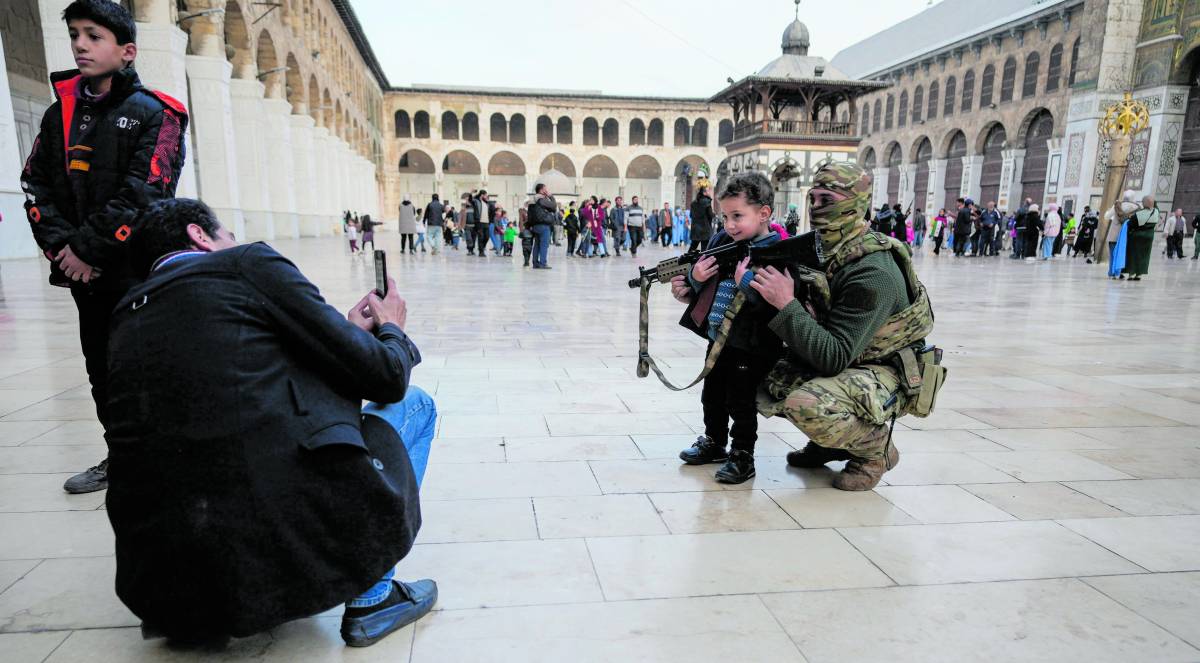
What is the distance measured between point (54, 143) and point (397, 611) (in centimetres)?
228

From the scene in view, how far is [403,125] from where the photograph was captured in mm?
51531

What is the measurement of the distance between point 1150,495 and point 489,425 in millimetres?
3118

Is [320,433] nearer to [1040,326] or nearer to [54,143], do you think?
[54,143]

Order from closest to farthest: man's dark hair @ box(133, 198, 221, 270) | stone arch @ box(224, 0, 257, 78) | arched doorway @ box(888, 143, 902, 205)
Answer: man's dark hair @ box(133, 198, 221, 270) < stone arch @ box(224, 0, 257, 78) < arched doorway @ box(888, 143, 902, 205)

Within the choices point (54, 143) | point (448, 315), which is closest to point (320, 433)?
point (54, 143)

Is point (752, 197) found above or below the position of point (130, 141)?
below

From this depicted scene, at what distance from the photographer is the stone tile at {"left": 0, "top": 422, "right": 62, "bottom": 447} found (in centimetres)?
345

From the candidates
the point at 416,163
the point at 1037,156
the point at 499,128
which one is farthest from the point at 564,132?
the point at 1037,156

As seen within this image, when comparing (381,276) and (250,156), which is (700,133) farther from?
(381,276)

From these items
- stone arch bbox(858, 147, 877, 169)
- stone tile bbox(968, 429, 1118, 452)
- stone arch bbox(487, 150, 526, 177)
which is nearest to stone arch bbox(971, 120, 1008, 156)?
stone arch bbox(858, 147, 877, 169)

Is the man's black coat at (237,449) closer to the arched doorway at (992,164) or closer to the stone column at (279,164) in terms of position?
the stone column at (279,164)

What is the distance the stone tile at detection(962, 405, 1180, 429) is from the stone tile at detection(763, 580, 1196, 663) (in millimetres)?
2066

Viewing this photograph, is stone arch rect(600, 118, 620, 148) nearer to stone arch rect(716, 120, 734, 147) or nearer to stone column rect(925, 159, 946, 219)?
stone arch rect(716, 120, 734, 147)

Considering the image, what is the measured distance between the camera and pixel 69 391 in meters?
4.39
